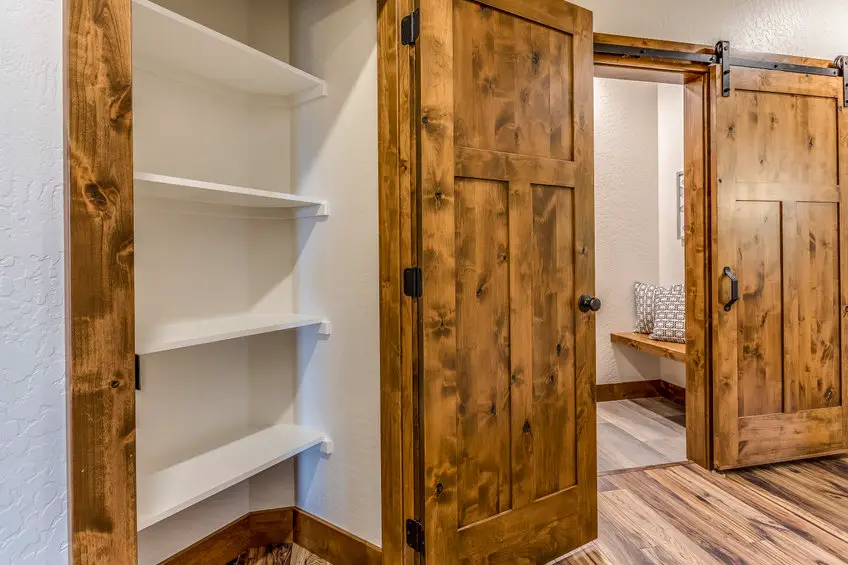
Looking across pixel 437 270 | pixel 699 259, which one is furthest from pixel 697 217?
pixel 437 270

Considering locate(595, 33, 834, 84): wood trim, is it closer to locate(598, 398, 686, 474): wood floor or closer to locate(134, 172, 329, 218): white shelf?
locate(134, 172, 329, 218): white shelf

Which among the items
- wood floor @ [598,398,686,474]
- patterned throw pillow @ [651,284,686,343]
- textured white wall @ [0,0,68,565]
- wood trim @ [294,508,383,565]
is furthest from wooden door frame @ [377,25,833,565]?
patterned throw pillow @ [651,284,686,343]

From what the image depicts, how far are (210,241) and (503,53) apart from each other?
1.24 m

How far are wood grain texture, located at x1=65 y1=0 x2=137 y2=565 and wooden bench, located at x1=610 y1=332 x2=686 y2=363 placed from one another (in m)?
2.91

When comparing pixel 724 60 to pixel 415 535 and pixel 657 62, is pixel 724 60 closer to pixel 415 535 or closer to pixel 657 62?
pixel 657 62

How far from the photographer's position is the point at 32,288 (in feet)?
2.79

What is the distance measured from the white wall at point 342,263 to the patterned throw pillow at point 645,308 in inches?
107

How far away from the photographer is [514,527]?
1.62 m

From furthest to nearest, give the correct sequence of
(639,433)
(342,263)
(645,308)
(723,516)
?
(645,308) < (639,433) < (723,516) < (342,263)

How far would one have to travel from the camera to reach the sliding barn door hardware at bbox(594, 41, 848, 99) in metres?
2.22

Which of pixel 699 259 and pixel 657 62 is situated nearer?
pixel 657 62

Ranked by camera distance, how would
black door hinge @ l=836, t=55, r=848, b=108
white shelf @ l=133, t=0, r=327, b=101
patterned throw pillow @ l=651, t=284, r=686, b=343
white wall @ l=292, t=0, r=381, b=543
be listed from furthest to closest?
patterned throw pillow @ l=651, t=284, r=686, b=343 → black door hinge @ l=836, t=55, r=848, b=108 → white wall @ l=292, t=0, r=381, b=543 → white shelf @ l=133, t=0, r=327, b=101

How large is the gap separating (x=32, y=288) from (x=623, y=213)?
12.0 ft

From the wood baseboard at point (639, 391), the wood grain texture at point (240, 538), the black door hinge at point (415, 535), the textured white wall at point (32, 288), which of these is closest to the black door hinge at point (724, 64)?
the wood baseboard at point (639, 391)
